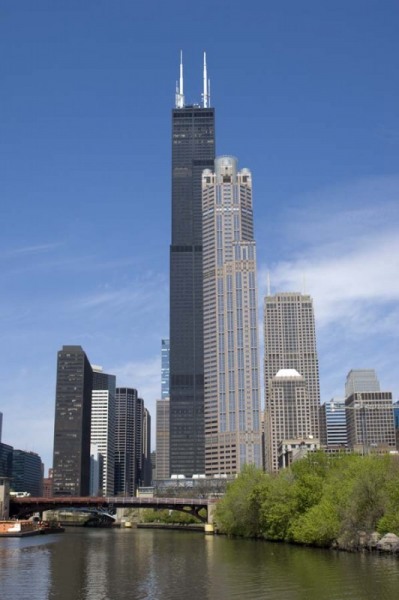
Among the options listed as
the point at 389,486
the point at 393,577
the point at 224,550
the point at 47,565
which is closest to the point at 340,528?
the point at 389,486

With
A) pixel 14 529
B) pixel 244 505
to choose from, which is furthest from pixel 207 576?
pixel 14 529

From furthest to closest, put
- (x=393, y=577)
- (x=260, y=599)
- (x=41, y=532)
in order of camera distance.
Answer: (x=41, y=532) < (x=393, y=577) < (x=260, y=599)

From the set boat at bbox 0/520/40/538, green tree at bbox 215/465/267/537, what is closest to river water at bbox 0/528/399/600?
green tree at bbox 215/465/267/537

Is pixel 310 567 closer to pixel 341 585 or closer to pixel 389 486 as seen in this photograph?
pixel 341 585

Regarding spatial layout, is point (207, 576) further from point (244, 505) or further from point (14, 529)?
point (14, 529)

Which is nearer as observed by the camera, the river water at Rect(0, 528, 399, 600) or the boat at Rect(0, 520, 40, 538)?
the river water at Rect(0, 528, 399, 600)

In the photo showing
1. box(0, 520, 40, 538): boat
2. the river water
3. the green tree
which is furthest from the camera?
box(0, 520, 40, 538): boat

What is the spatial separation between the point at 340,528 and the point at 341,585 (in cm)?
3784

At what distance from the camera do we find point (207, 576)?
7512cm

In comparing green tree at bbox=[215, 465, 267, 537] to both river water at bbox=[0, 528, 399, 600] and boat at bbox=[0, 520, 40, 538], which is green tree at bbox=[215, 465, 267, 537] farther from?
boat at bbox=[0, 520, 40, 538]

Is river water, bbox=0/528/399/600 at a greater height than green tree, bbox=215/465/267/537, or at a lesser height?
lesser

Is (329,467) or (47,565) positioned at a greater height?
(329,467)

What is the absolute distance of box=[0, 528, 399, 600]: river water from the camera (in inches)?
2411

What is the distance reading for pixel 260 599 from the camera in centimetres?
5734
